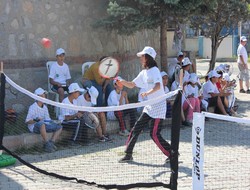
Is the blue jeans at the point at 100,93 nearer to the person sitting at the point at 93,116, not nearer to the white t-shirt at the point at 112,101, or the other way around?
the white t-shirt at the point at 112,101

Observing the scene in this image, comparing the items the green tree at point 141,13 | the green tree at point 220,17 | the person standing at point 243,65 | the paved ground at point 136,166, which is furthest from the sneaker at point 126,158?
the person standing at point 243,65

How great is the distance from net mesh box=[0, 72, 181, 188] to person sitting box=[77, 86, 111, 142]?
103 mm

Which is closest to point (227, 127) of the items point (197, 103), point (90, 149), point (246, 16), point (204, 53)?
point (197, 103)

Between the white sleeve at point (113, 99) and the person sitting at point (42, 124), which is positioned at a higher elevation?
the white sleeve at point (113, 99)

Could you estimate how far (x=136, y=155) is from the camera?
8336 mm

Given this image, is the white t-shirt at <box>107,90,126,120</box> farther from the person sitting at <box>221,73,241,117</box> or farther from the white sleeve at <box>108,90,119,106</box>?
the person sitting at <box>221,73,241,117</box>

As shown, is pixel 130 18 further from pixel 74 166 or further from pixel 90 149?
pixel 74 166

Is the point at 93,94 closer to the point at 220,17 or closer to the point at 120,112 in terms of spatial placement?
the point at 120,112

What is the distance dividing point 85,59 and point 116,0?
5.34ft

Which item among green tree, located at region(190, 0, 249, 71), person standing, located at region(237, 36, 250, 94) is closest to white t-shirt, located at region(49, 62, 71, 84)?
green tree, located at region(190, 0, 249, 71)

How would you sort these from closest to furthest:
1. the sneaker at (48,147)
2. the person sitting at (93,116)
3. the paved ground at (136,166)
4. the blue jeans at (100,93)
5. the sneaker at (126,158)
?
the paved ground at (136,166), the sneaker at (126,158), the sneaker at (48,147), the person sitting at (93,116), the blue jeans at (100,93)

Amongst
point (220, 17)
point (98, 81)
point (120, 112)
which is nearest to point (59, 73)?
point (98, 81)

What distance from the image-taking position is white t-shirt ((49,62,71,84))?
10688 millimetres

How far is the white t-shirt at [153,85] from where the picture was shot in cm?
748
